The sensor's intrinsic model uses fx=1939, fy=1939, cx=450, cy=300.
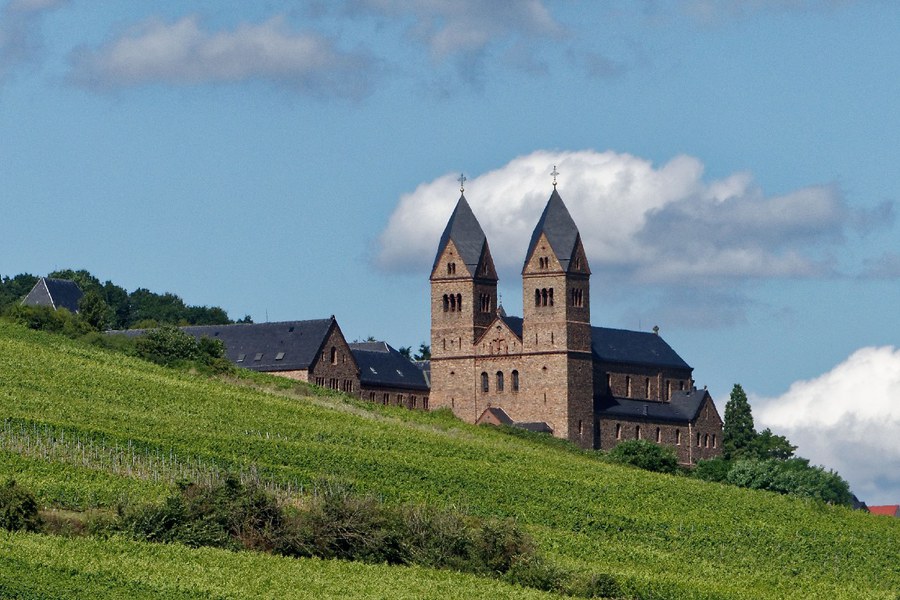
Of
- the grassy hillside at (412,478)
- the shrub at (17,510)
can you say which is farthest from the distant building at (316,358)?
the shrub at (17,510)

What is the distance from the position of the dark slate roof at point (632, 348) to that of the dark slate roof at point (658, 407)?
8.29 ft

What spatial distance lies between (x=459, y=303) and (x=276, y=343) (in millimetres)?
11473

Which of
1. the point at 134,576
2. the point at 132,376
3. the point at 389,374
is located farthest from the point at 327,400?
the point at 134,576

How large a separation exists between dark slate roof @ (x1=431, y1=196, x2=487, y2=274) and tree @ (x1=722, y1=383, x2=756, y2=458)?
1050 inches

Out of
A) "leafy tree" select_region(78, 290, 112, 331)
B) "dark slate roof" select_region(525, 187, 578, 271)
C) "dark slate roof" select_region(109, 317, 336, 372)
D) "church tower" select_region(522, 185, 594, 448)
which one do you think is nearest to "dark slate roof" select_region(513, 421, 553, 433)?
"church tower" select_region(522, 185, 594, 448)

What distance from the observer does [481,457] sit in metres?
79.2

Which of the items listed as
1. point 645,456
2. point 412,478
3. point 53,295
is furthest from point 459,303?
point 412,478

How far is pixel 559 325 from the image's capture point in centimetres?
11569

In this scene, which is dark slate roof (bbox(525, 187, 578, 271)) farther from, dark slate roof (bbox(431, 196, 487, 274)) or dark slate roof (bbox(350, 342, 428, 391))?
dark slate roof (bbox(350, 342, 428, 391))

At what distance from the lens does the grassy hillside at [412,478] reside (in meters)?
56.0

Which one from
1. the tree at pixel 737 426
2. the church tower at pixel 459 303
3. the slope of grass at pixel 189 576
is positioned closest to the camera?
the slope of grass at pixel 189 576

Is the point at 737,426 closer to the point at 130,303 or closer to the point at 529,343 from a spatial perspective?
the point at 529,343

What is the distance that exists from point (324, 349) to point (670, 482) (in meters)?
38.9

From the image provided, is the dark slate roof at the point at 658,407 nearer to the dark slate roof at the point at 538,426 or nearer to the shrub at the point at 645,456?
the dark slate roof at the point at 538,426
